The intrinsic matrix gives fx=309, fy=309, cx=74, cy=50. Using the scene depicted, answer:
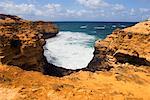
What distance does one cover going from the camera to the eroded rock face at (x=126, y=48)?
26.5 m

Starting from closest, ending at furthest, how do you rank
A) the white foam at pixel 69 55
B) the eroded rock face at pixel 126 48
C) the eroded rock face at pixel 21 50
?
the eroded rock face at pixel 126 48, the eroded rock face at pixel 21 50, the white foam at pixel 69 55

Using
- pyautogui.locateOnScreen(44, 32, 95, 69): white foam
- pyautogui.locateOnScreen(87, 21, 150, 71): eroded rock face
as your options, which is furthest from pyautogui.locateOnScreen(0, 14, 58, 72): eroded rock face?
pyautogui.locateOnScreen(44, 32, 95, 69): white foam

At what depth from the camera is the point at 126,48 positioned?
92.2ft

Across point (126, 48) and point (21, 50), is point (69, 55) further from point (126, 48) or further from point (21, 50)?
point (126, 48)

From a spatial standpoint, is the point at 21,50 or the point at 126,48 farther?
the point at 21,50

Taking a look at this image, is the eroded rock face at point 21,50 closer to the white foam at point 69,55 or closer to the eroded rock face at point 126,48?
the eroded rock face at point 126,48

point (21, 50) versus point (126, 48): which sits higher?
point (126, 48)

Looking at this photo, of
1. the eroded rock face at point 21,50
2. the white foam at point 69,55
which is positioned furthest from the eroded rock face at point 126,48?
the white foam at point 69,55

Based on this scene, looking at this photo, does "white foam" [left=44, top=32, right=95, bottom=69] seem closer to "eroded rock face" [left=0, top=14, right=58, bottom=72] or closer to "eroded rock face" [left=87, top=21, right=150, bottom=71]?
"eroded rock face" [left=0, top=14, right=58, bottom=72]

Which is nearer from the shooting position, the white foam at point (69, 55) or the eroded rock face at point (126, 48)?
the eroded rock face at point (126, 48)

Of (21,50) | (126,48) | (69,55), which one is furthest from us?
(69,55)

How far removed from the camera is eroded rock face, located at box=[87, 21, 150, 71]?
2650cm

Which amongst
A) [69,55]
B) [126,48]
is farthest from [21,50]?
[69,55]

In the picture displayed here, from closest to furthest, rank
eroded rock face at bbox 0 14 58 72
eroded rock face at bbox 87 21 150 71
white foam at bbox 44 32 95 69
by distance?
eroded rock face at bbox 87 21 150 71 < eroded rock face at bbox 0 14 58 72 < white foam at bbox 44 32 95 69
